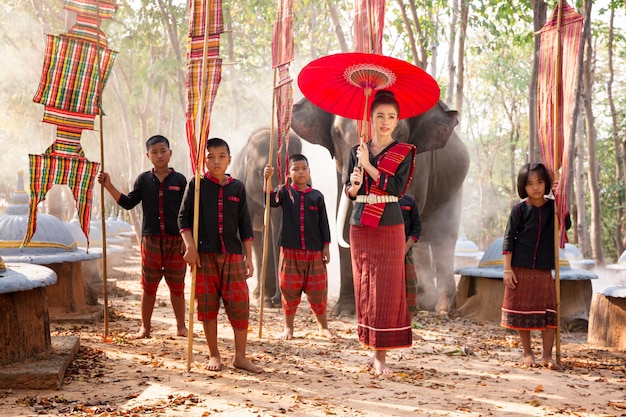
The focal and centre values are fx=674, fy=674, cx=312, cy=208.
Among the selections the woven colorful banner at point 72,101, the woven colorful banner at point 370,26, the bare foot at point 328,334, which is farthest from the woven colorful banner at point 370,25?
the bare foot at point 328,334

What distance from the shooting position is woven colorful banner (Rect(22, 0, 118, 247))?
5.38 metres

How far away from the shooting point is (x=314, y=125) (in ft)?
24.9

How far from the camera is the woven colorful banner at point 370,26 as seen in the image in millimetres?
6324

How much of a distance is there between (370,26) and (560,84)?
1743mm

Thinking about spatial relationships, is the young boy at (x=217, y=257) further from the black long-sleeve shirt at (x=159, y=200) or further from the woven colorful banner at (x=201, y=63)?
the black long-sleeve shirt at (x=159, y=200)

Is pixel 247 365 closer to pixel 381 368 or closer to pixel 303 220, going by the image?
pixel 381 368

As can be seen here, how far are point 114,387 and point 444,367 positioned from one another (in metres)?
2.44

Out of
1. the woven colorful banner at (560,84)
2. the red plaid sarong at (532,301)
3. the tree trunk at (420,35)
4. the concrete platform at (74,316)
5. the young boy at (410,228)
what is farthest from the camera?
the tree trunk at (420,35)

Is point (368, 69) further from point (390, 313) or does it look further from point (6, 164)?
point (6, 164)

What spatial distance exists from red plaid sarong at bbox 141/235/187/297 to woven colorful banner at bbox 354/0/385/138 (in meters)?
1.98

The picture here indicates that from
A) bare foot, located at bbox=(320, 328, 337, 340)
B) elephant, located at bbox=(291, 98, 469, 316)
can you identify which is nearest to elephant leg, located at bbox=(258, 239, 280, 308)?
elephant, located at bbox=(291, 98, 469, 316)

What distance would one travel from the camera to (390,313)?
4.81m

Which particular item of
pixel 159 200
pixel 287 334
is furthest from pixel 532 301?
pixel 159 200

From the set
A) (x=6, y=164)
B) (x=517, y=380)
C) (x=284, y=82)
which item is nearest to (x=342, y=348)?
(x=517, y=380)
